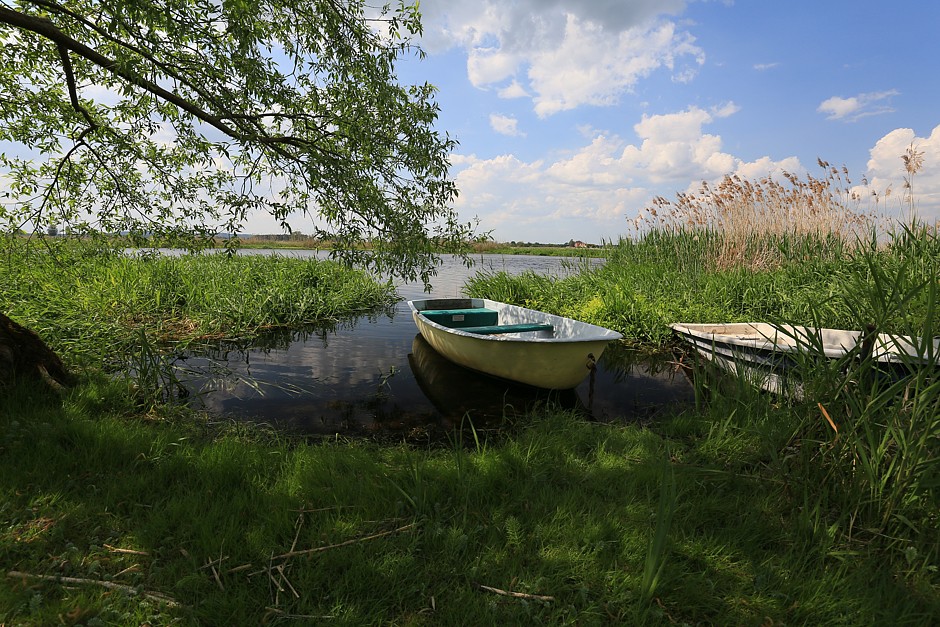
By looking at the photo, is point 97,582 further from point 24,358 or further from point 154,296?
point 154,296

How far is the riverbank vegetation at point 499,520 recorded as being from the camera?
6.60 feet

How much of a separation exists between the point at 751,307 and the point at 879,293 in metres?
6.94

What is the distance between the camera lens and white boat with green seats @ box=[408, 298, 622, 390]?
525cm

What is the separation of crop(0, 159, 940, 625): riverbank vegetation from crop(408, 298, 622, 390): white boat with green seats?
50.5 inches

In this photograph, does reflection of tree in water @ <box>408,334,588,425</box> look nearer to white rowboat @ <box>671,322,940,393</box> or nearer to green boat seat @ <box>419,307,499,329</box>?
green boat seat @ <box>419,307,499,329</box>

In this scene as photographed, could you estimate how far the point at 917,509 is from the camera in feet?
7.88

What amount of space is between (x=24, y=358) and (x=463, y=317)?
6084 mm

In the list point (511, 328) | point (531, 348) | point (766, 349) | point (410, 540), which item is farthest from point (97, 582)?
point (766, 349)

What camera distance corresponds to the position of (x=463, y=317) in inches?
339

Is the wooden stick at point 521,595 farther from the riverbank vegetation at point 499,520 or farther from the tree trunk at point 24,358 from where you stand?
the tree trunk at point 24,358

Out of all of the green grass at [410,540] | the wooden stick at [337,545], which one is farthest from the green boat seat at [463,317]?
the wooden stick at [337,545]

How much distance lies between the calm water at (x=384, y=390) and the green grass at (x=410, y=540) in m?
1.57

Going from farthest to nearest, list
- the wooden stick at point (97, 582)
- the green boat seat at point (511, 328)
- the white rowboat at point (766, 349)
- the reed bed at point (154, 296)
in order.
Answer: the green boat seat at point (511, 328) < the reed bed at point (154, 296) < the white rowboat at point (766, 349) < the wooden stick at point (97, 582)

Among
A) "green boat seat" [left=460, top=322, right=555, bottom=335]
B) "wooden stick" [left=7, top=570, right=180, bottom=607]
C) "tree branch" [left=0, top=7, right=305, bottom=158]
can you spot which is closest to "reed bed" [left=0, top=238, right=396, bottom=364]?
"tree branch" [left=0, top=7, right=305, bottom=158]
